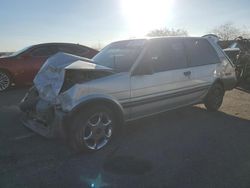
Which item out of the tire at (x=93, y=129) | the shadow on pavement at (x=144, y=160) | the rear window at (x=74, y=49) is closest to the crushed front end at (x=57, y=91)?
the tire at (x=93, y=129)

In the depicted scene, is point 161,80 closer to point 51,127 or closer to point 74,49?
point 51,127

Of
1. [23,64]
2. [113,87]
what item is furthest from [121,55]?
[23,64]

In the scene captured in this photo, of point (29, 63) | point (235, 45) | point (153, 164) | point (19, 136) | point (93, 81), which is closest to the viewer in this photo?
point (153, 164)

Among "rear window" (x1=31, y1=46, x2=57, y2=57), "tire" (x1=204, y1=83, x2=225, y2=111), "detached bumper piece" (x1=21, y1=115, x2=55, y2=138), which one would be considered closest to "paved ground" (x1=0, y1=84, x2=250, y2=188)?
"detached bumper piece" (x1=21, y1=115, x2=55, y2=138)

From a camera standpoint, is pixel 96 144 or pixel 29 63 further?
pixel 29 63

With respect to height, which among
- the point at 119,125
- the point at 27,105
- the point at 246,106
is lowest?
the point at 246,106

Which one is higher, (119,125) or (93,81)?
(93,81)

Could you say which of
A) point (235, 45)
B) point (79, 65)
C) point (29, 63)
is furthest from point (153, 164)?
point (235, 45)

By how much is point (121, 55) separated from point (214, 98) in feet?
8.48

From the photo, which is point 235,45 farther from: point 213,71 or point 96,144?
point 96,144

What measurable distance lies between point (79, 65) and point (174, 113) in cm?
285

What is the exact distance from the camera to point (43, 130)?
3961 mm

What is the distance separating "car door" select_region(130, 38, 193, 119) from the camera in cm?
441

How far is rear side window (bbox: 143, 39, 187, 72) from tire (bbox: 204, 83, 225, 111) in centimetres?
122
